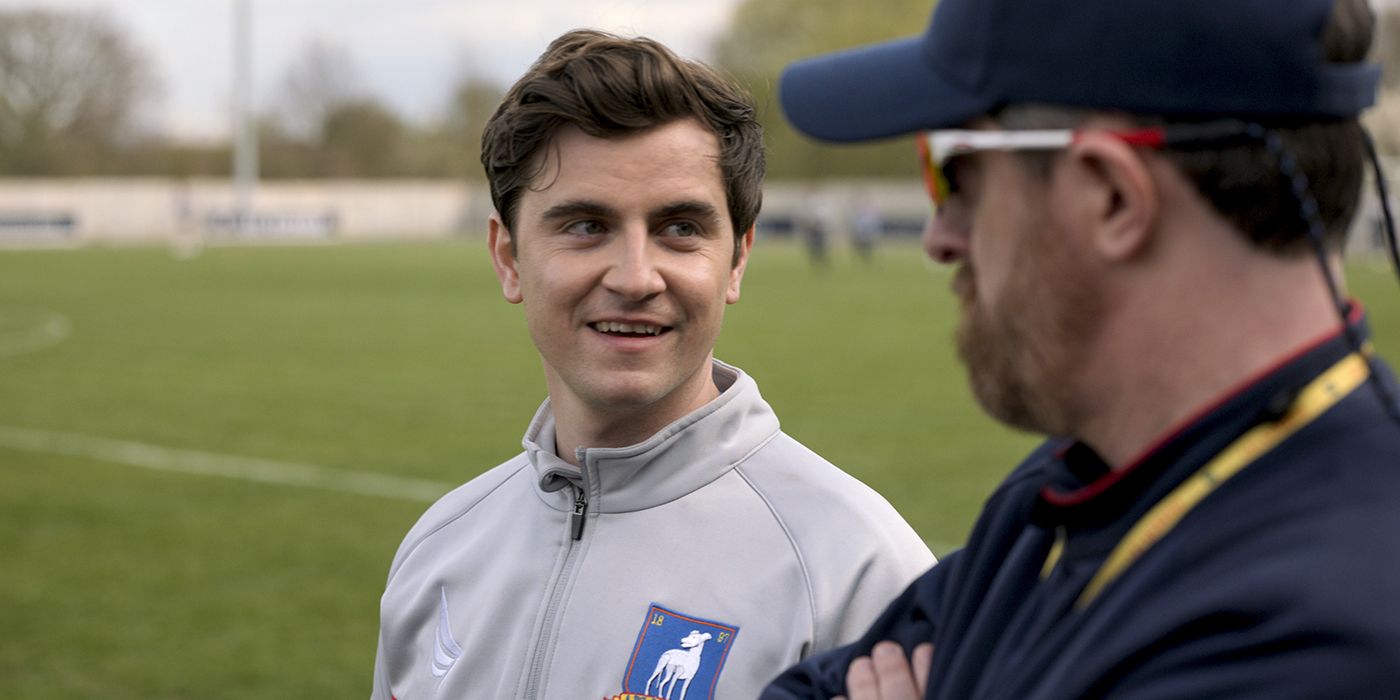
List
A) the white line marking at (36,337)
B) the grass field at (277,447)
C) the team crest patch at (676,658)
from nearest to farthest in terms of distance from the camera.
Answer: the team crest patch at (676,658) → the grass field at (277,447) → the white line marking at (36,337)

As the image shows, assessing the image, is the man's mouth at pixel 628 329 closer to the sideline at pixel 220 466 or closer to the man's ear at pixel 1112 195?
the man's ear at pixel 1112 195

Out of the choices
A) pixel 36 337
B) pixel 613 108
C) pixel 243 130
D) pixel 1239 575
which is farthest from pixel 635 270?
pixel 243 130

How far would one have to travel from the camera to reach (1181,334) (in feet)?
4.51

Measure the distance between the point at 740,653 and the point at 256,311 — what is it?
72.8 ft

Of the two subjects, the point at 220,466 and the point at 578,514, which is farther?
the point at 220,466

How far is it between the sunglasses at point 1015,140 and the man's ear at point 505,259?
1.26 metres

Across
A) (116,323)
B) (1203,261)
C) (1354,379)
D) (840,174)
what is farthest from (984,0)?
(840,174)

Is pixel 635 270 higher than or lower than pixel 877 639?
higher

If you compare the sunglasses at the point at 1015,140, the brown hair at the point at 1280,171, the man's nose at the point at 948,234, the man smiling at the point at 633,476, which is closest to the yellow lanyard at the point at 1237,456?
the brown hair at the point at 1280,171

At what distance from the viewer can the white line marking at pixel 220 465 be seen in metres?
9.52

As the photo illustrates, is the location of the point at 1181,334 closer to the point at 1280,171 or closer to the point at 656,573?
the point at 1280,171

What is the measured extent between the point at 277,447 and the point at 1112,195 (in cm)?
1033

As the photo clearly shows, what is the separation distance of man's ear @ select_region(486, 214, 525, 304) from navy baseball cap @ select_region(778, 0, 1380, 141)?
131 centimetres

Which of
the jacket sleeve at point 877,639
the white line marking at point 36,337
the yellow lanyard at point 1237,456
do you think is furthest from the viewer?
the white line marking at point 36,337
